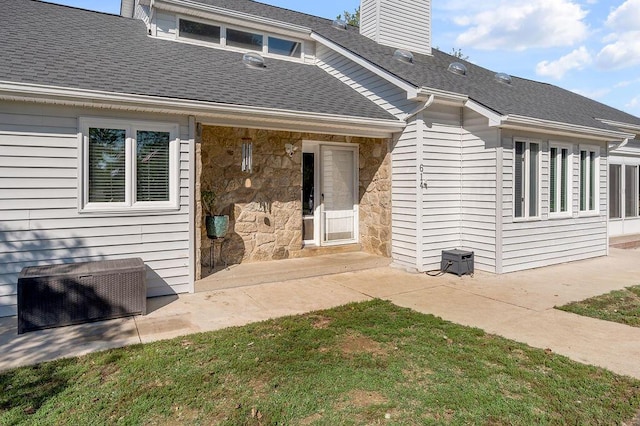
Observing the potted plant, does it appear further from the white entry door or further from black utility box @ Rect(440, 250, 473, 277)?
black utility box @ Rect(440, 250, 473, 277)

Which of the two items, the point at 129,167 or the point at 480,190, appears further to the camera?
the point at 480,190

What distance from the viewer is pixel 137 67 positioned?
253 inches

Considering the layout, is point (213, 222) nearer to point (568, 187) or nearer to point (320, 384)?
point (320, 384)

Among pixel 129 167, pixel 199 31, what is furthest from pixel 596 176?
pixel 129 167

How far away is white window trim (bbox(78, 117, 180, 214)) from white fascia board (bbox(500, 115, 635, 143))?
5.43 m

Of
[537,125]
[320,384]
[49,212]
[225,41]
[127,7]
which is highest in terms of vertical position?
[127,7]

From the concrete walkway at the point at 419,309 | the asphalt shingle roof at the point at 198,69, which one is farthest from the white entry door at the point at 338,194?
the concrete walkway at the point at 419,309

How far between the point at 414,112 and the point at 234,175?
11.8ft

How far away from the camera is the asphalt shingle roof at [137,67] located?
5.49m

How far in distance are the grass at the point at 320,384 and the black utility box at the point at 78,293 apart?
1.10m

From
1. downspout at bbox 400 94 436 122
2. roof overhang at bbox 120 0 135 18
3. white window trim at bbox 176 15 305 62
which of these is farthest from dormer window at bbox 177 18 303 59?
downspout at bbox 400 94 436 122

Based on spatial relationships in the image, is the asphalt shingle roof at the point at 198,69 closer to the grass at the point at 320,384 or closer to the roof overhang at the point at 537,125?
the roof overhang at the point at 537,125

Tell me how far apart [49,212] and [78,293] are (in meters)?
1.22

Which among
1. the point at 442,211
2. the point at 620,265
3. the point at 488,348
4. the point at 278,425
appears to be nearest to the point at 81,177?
the point at 278,425
